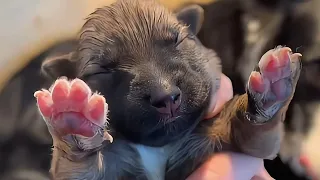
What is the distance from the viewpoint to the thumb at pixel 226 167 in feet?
3.30

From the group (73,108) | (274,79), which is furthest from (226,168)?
(73,108)

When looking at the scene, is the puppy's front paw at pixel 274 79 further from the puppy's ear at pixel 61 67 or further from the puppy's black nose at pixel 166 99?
the puppy's ear at pixel 61 67

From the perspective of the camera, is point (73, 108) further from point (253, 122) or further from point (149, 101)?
point (253, 122)

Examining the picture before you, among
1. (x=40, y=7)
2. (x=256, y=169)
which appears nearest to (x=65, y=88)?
(x=256, y=169)

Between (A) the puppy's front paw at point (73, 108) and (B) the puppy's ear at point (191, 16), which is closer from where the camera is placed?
(A) the puppy's front paw at point (73, 108)

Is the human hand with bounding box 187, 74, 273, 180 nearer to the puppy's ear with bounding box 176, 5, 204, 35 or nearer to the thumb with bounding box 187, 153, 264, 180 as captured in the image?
the thumb with bounding box 187, 153, 264, 180

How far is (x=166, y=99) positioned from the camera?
834 millimetres

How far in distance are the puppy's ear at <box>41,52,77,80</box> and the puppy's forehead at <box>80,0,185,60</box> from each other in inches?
1.7

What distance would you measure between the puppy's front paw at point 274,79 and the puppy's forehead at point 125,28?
19 centimetres

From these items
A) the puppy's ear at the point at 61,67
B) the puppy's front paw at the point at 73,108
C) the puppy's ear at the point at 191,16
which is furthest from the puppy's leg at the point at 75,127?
the puppy's ear at the point at 191,16

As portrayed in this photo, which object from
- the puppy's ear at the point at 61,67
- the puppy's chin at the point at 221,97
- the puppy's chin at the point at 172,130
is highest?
the puppy's ear at the point at 61,67

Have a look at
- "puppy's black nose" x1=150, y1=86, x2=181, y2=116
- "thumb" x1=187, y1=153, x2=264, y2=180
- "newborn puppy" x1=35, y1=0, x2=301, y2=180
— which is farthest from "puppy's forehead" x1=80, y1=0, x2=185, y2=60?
"thumb" x1=187, y1=153, x2=264, y2=180

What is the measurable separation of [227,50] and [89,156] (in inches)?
20.1

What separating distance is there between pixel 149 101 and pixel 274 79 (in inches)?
7.5
